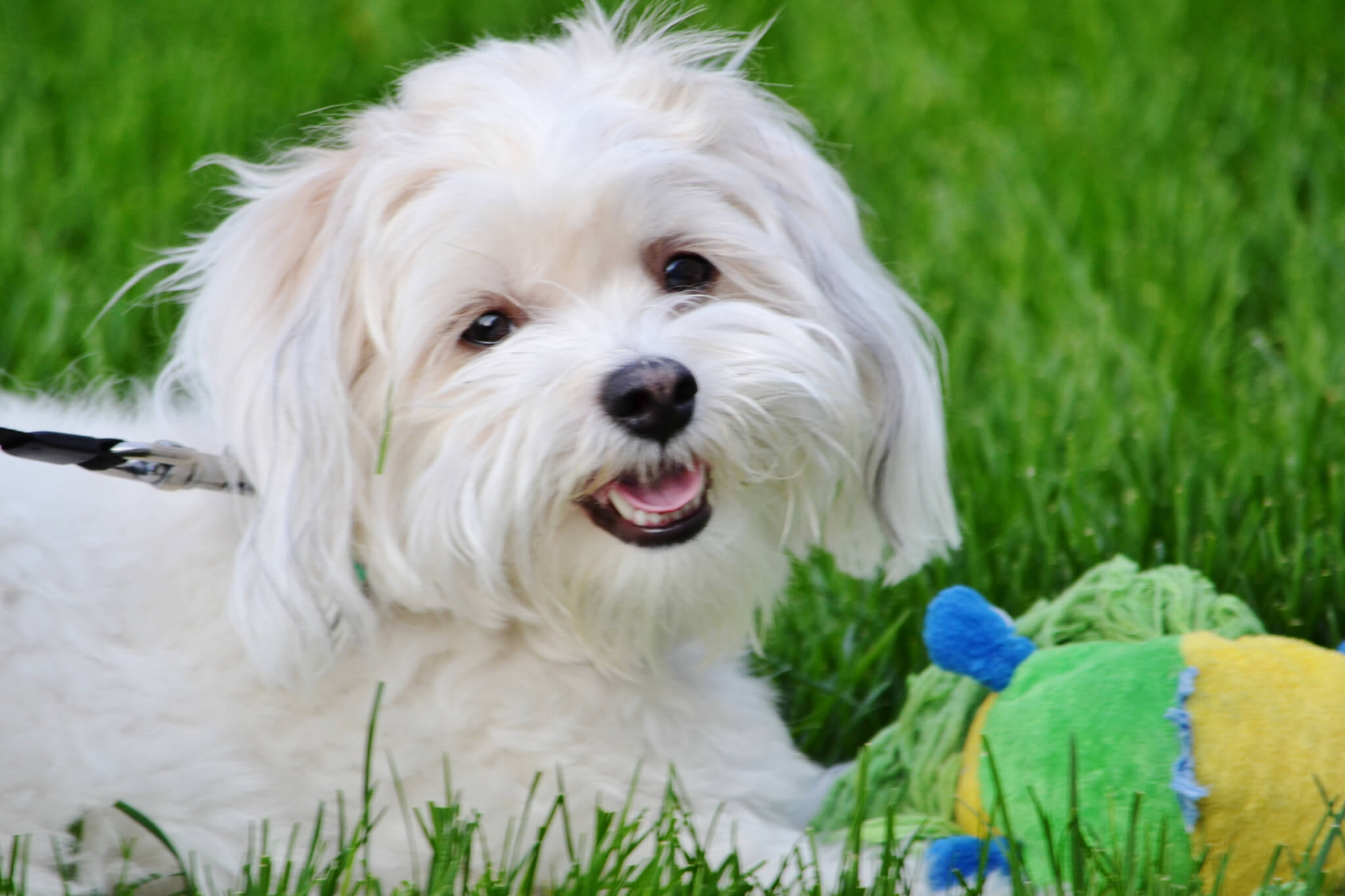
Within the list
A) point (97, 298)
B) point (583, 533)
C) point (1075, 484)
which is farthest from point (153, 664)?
point (97, 298)

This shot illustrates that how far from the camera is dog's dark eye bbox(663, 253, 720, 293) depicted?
212 centimetres

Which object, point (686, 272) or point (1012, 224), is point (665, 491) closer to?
point (686, 272)

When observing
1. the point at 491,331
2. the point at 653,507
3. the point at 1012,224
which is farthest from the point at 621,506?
the point at 1012,224

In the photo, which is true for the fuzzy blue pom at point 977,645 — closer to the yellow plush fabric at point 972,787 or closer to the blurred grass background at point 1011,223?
the yellow plush fabric at point 972,787

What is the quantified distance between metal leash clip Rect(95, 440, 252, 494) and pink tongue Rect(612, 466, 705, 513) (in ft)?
1.69

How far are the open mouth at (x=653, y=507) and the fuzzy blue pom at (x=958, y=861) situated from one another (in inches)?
20.8

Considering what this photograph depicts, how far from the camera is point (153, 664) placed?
1.96 metres

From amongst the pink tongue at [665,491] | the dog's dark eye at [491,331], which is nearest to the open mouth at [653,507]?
the pink tongue at [665,491]

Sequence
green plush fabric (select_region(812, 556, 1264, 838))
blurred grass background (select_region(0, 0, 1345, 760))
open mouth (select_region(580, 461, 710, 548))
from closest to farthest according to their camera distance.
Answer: open mouth (select_region(580, 461, 710, 548)) → green plush fabric (select_region(812, 556, 1264, 838)) → blurred grass background (select_region(0, 0, 1345, 760))

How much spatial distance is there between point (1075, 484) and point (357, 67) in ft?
10.5

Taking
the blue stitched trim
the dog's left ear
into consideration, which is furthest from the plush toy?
the dog's left ear

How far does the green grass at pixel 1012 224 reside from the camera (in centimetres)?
283

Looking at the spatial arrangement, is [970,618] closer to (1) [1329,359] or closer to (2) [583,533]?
(2) [583,533]

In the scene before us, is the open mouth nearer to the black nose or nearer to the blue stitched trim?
the black nose
